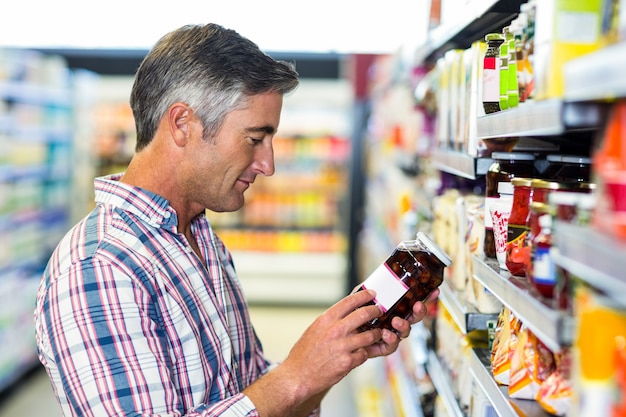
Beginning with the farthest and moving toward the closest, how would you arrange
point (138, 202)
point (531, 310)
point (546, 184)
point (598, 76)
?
point (138, 202)
point (546, 184)
point (531, 310)
point (598, 76)

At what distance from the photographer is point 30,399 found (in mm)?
5465

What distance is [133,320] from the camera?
5.44 feet

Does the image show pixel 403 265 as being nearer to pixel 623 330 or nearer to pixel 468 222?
pixel 468 222

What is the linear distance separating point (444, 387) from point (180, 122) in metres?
1.13

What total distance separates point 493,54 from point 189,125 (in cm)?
74

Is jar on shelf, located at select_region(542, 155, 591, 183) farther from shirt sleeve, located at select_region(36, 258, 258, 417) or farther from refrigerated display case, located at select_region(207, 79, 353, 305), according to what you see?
refrigerated display case, located at select_region(207, 79, 353, 305)

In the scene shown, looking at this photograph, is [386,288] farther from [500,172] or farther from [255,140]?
[255,140]

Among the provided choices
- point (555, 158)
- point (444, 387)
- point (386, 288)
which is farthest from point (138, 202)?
point (444, 387)

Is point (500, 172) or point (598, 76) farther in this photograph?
point (500, 172)

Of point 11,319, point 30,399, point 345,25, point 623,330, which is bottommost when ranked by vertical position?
point 30,399

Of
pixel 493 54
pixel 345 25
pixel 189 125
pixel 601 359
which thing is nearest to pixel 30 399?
pixel 345 25

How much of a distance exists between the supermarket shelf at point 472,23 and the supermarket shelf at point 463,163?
35cm

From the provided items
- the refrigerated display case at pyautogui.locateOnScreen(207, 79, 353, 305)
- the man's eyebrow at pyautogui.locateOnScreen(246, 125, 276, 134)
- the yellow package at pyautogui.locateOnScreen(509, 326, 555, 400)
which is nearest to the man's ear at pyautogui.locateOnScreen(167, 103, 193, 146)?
the man's eyebrow at pyautogui.locateOnScreen(246, 125, 276, 134)

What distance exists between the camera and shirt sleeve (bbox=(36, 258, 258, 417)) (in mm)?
1621
